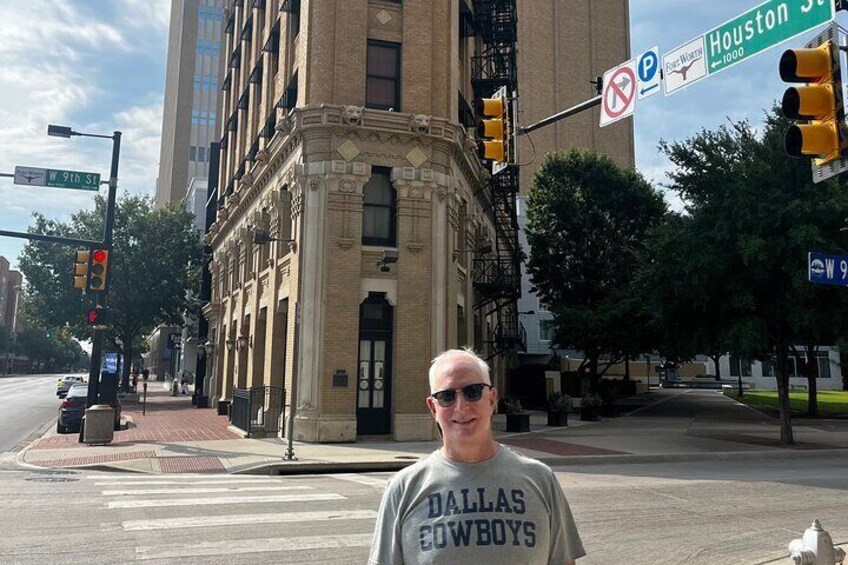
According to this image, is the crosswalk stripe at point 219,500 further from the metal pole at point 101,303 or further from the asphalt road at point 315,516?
the metal pole at point 101,303

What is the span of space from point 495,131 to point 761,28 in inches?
157

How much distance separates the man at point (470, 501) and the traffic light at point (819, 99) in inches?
195

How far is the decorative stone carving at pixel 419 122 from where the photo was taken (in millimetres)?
20812

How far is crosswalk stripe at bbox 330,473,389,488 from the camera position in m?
12.2

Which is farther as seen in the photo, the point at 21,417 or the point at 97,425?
the point at 21,417

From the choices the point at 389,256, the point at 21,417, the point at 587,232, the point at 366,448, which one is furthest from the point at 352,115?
the point at 21,417

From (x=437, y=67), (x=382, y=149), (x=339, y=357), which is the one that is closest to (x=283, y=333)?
(x=339, y=357)

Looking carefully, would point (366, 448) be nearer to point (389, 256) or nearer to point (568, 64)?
point (389, 256)

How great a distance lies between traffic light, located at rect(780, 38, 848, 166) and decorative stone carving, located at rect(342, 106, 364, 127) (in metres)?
15.3

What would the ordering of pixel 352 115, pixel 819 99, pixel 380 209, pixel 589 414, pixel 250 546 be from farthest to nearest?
pixel 589 414, pixel 380 209, pixel 352 115, pixel 250 546, pixel 819 99

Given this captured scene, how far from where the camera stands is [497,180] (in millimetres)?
29344

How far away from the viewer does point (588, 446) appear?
1827 cm

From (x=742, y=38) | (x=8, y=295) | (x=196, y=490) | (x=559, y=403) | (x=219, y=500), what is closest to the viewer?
(x=742, y=38)

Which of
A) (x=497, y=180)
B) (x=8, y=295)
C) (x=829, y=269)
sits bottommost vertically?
(x=829, y=269)
